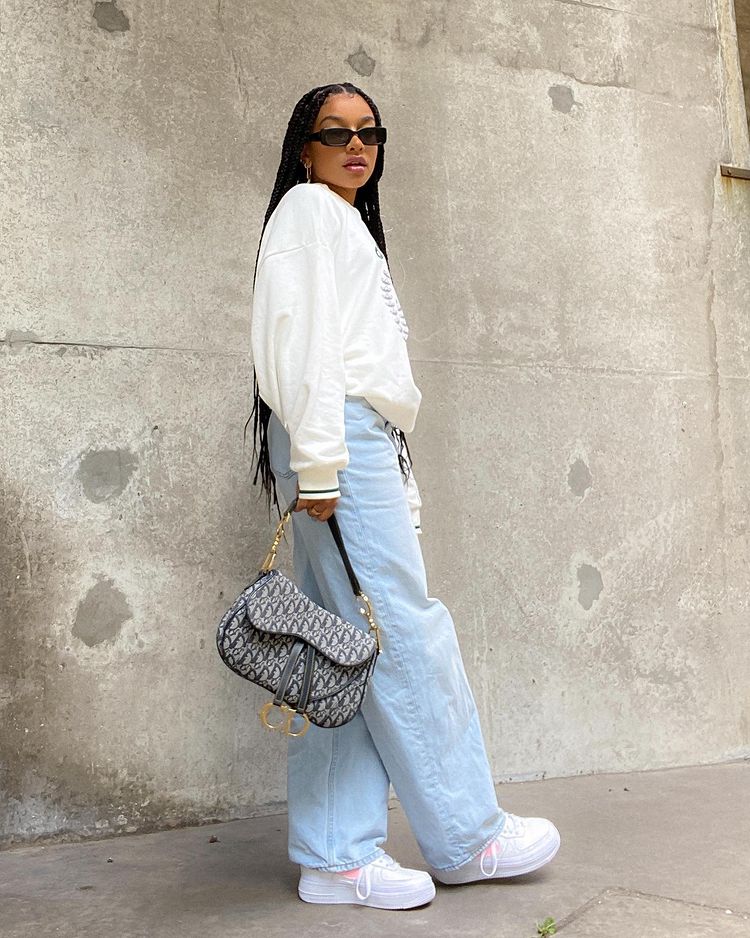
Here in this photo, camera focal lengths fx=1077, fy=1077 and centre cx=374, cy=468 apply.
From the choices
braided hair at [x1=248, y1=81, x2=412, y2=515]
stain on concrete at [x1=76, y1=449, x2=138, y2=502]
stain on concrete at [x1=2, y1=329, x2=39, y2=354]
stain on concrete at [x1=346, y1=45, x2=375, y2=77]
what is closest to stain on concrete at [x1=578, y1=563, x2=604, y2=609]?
braided hair at [x1=248, y1=81, x2=412, y2=515]

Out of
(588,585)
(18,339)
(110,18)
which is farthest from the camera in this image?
(588,585)

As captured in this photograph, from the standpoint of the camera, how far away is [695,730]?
147 inches

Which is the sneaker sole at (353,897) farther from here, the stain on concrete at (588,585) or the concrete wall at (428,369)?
the stain on concrete at (588,585)

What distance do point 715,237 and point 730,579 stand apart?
49.1 inches

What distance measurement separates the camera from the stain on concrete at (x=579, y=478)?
11.9ft

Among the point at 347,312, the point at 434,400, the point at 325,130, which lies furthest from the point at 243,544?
the point at 325,130

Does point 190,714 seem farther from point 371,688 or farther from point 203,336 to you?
point 203,336

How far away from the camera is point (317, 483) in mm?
2236

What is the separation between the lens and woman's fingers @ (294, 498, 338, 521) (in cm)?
225

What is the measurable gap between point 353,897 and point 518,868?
1.26ft


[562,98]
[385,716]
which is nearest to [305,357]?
[385,716]

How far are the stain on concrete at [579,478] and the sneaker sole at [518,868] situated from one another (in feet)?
4.62

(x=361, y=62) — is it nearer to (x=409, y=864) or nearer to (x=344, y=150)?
(x=344, y=150)

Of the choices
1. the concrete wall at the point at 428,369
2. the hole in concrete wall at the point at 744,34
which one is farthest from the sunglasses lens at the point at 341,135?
the hole in concrete wall at the point at 744,34
